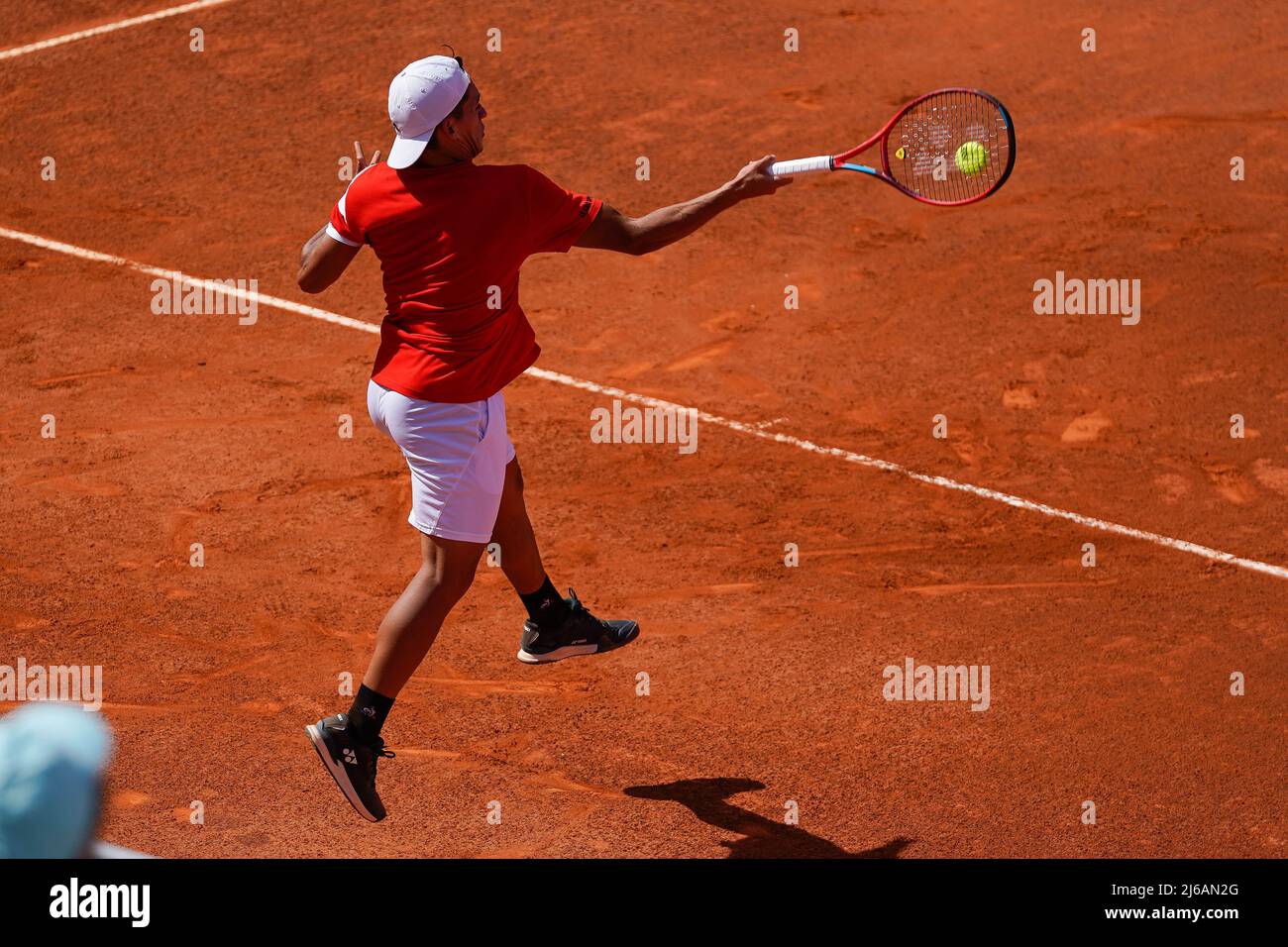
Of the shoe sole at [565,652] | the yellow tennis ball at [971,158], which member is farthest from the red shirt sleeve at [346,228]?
the yellow tennis ball at [971,158]

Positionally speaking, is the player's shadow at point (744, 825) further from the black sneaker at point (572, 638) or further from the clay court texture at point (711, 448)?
the black sneaker at point (572, 638)

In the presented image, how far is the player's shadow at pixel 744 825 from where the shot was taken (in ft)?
17.6

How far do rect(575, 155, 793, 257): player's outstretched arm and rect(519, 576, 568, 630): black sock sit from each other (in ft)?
4.58


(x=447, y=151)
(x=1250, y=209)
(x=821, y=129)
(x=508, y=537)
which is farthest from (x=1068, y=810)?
(x=821, y=129)

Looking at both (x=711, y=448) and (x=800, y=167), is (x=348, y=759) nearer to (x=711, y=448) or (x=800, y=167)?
(x=800, y=167)

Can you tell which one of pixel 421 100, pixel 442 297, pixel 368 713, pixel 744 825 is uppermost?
pixel 421 100

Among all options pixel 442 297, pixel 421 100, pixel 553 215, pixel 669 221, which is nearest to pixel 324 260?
pixel 442 297

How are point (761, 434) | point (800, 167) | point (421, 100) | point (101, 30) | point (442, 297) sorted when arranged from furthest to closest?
point (101, 30), point (761, 434), point (800, 167), point (442, 297), point (421, 100)

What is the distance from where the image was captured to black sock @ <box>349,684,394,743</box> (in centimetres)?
522

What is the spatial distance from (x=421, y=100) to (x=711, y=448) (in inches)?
148

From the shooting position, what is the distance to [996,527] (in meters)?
7.59

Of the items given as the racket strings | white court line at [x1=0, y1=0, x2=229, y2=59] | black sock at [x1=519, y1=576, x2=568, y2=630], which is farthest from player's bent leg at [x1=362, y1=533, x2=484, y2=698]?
white court line at [x1=0, y1=0, x2=229, y2=59]

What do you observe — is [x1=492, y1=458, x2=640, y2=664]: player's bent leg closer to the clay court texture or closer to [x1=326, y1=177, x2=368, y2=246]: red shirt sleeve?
the clay court texture

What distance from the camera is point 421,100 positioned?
496 cm
